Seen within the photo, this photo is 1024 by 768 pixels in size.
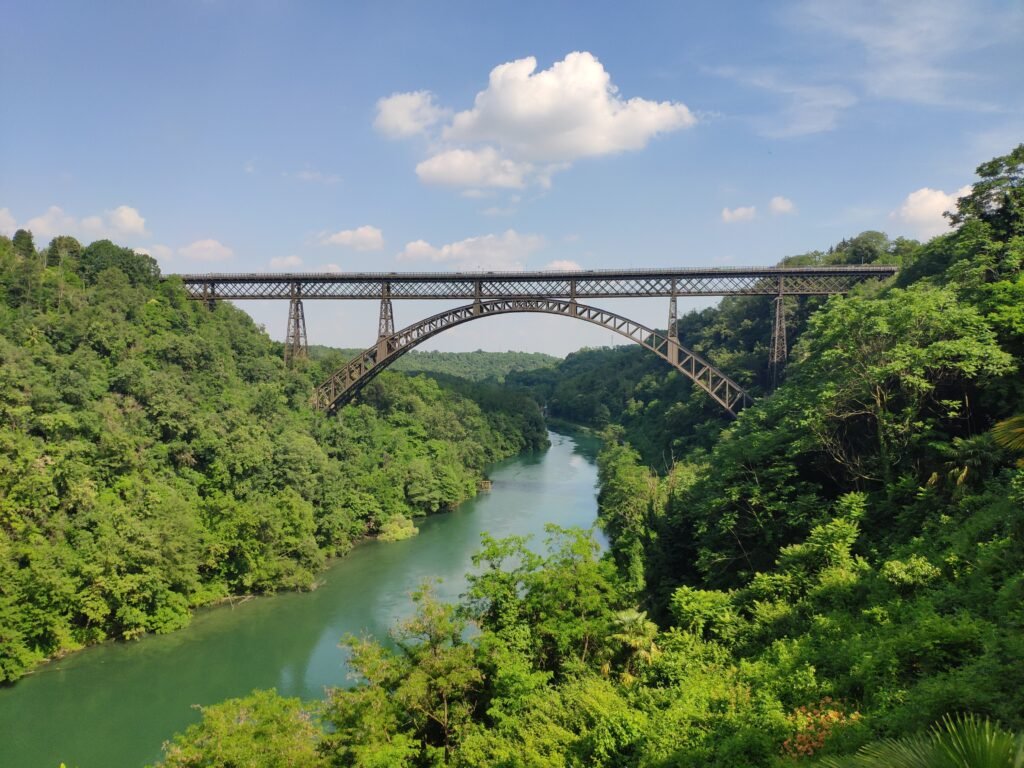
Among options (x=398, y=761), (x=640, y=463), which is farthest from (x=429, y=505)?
(x=398, y=761)

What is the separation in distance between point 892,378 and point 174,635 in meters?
18.0

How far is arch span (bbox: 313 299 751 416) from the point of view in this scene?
77.9 ft

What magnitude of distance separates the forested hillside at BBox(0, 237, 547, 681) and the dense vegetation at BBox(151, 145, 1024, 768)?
7.89m


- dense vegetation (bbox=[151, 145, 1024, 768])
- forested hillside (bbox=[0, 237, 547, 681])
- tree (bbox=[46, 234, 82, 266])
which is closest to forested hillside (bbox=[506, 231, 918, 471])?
dense vegetation (bbox=[151, 145, 1024, 768])

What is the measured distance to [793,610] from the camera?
9070 millimetres

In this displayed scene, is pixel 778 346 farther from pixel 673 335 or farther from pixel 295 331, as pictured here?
pixel 295 331

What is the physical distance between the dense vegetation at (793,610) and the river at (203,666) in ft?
7.98

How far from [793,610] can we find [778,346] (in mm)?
17385

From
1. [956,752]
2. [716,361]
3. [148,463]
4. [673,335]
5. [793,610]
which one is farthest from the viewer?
[716,361]

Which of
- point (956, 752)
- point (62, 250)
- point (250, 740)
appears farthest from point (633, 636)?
point (62, 250)

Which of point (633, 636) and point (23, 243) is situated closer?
point (633, 636)

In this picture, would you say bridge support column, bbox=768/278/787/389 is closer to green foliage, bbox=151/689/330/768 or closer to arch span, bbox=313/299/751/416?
arch span, bbox=313/299/751/416

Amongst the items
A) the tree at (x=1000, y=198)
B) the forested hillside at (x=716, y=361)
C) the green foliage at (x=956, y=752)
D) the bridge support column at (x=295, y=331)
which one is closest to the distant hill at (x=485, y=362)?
the forested hillside at (x=716, y=361)

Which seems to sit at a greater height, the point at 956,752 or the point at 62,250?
the point at 62,250
